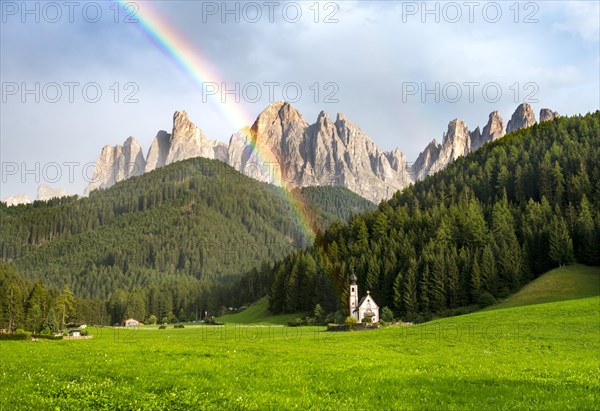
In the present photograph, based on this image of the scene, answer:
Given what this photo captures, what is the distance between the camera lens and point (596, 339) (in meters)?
38.3

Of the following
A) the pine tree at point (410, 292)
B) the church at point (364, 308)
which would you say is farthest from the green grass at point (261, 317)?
the pine tree at point (410, 292)

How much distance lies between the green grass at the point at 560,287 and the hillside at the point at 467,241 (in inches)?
193

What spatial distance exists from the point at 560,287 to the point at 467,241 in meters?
28.3

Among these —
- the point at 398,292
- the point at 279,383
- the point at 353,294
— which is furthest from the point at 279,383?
the point at 353,294

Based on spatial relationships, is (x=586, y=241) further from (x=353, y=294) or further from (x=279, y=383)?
(x=279, y=383)

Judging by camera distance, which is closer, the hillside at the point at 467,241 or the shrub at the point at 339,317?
the shrub at the point at 339,317

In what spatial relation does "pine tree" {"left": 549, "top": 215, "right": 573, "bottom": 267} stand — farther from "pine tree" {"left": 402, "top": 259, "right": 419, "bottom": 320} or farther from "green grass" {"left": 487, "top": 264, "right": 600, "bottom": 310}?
"pine tree" {"left": 402, "top": 259, "right": 419, "bottom": 320}

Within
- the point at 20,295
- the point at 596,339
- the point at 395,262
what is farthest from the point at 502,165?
the point at 20,295

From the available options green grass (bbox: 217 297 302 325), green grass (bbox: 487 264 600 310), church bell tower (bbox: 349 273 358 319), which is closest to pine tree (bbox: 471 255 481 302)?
green grass (bbox: 487 264 600 310)

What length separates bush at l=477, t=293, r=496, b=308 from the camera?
8969cm

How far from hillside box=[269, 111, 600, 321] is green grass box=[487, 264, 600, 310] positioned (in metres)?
4.89

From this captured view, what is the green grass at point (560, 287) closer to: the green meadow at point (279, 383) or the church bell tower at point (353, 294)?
the church bell tower at point (353, 294)

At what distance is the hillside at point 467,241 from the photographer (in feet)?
322

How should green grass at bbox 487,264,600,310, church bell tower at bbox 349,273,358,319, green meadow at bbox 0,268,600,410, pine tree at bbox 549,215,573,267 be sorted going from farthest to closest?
church bell tower at bbox 349,273,358,319 < pine tree at bbox 549,215,573,267 < green grass at bbox 487,264,600,310 < green meadow at bbox 0,268,600,410
